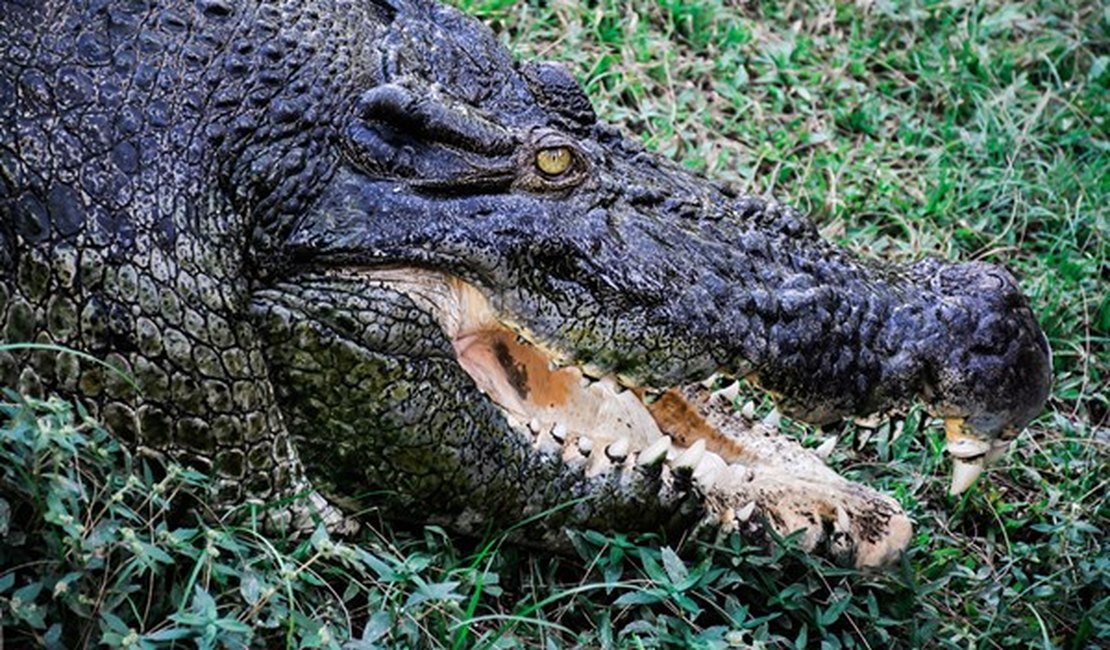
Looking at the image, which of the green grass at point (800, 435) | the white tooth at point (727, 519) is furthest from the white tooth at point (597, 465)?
the white tooth at point (727, 519)

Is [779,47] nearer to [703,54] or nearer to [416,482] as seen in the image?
[703,54]

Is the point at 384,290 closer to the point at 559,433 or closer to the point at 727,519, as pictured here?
the point at 559,433

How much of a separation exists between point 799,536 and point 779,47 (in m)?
2.90

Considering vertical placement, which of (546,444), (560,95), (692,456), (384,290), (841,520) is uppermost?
(560,95)

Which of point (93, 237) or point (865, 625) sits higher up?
point (93, 237)

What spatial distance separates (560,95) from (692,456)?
852mm

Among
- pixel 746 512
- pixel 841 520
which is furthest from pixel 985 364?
pixel 746 512

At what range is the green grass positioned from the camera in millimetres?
2590

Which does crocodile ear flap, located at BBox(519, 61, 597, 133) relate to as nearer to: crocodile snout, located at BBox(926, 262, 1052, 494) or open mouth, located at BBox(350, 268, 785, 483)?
open mouth, located at BBox(350, 268, 785, 483)

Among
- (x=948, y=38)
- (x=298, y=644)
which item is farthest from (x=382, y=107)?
(x=948, y=38)

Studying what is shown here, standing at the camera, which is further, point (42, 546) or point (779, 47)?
point (779, 47)

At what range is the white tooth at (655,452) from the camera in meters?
3.12

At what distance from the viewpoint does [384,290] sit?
2949mm

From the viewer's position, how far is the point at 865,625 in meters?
3.27
